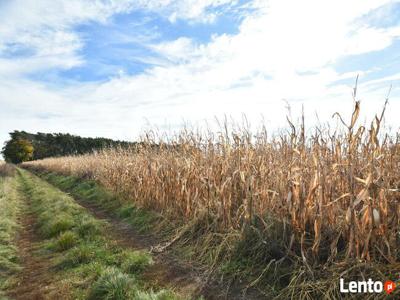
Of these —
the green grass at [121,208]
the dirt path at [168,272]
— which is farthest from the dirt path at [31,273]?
the green grass at [121,208]

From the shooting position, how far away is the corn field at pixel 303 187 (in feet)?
10.9

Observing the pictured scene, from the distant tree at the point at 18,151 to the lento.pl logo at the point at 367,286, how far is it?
72211 millimetres

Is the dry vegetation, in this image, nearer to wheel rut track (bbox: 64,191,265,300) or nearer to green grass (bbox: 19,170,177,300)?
wheel rut track (bbox: 64,191,265,300)

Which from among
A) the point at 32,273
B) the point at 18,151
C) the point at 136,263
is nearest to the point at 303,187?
the point at 136,263

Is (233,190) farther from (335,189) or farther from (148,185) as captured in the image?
(148,185)

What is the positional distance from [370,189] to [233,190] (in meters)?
2.37

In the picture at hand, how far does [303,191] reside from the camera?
12.3 ft

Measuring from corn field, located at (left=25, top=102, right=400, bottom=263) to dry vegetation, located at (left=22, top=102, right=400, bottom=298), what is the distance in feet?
0.04

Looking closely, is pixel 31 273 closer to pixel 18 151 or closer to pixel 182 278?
pixel 182 278

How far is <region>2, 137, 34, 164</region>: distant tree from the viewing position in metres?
65.4

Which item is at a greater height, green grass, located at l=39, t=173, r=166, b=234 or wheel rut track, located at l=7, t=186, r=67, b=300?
green grass, located at l=39, t=173, r=166, b=234

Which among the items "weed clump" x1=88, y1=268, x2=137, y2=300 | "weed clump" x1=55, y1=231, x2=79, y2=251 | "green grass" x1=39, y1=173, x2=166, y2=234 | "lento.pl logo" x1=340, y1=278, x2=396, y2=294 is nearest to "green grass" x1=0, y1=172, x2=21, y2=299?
"weed clump" x1=55, y1=231, x2=79, y2=251

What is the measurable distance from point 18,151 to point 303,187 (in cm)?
7214

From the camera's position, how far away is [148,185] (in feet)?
28.0
